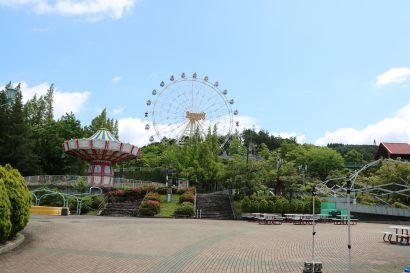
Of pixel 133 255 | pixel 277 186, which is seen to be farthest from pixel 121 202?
pixel 133 255

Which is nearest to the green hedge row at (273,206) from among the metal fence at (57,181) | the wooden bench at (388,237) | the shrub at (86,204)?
the shrub at (86,204)

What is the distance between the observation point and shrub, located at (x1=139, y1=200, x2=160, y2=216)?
31.3 meters

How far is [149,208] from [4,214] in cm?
2060

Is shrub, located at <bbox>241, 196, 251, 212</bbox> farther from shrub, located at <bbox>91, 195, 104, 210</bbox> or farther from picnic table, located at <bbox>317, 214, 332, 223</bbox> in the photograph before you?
shrub, located at <bbox>91, 195, 104, 210</bbox>

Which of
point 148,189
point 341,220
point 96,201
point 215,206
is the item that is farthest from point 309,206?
point 96,201

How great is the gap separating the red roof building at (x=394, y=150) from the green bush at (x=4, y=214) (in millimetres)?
62144

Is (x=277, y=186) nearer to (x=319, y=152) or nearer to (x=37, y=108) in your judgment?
(x=319, y=152)

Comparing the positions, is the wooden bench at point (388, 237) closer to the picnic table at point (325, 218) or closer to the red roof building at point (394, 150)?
A: the picnic table at point (325, 218)

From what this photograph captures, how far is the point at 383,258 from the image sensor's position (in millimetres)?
12391

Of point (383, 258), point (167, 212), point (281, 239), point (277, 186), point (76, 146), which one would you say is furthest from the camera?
point (76, 146)

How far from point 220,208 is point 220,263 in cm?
2388

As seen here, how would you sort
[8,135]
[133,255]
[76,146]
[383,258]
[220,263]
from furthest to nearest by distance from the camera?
1. [8,135]
2. [76,146]
3. [383,258]
4. [133,255]
5. [220,263]

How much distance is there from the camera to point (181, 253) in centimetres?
1198

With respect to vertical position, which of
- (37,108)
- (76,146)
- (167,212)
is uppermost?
(37,108)
